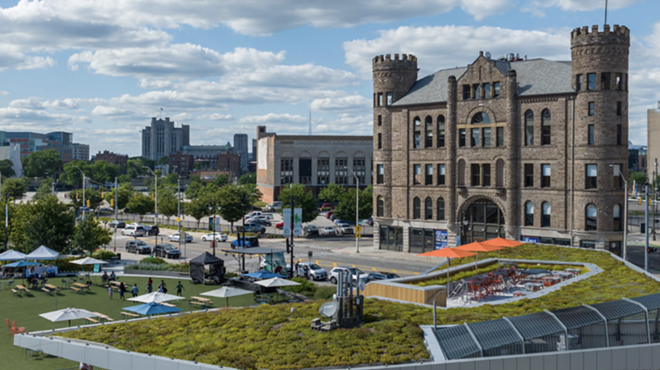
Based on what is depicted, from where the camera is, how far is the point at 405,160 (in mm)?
61719

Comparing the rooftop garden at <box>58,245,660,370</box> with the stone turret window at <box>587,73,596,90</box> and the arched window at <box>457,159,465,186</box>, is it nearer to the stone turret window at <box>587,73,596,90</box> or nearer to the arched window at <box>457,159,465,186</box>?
the stone turret window at <box>587,73,596,90</box>

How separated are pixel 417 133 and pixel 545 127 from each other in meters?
13.1

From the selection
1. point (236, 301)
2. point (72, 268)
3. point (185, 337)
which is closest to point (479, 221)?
point (236, 301)

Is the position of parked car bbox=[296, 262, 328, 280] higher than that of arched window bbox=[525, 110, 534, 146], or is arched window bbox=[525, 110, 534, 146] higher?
arched window bbox=[525, 110, 534, 146]

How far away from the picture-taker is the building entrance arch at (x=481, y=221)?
56469 mm

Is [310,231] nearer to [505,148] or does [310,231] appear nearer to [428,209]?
[428,209]

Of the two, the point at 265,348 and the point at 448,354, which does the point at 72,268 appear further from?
the point at 448,354

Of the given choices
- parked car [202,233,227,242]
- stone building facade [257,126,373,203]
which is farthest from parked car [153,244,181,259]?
stone building facade [257,126,373,203]

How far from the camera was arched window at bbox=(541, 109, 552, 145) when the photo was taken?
52.8 meters

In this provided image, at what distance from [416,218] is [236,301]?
98.1ft

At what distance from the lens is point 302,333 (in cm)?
1984

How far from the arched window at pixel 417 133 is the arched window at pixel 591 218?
17.5 m

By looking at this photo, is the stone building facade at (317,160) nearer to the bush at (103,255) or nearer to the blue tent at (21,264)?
the bush at (103,255)

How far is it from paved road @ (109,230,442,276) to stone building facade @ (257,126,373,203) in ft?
161
